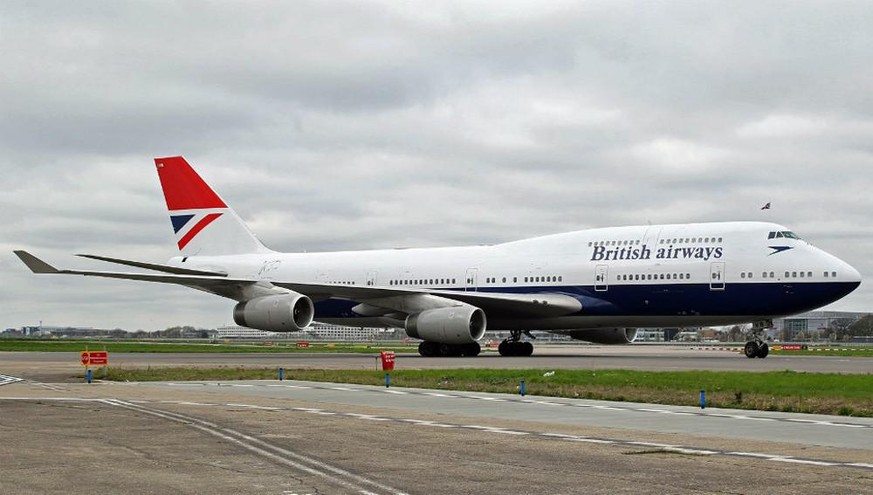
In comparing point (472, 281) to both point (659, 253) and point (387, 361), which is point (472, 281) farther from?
point (387, 361)

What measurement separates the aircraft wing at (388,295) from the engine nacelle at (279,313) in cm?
80

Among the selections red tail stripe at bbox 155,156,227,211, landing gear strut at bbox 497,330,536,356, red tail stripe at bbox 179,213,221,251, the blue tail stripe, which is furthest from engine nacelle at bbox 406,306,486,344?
the blue tail stripe

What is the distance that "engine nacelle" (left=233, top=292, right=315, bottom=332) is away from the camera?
43.8 meters

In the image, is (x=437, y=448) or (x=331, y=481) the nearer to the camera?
(x=331, y=481)

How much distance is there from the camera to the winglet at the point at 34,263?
1586 inches

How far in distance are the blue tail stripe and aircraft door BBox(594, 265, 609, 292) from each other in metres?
23.8

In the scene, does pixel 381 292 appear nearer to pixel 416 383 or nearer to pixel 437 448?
pixel 416 383

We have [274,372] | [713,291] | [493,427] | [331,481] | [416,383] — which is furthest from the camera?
[713,291]

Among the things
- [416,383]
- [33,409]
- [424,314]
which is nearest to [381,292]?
[424,314]

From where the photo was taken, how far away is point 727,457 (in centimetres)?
1245

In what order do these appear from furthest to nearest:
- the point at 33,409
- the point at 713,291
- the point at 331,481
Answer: the point at 713,291 < the point at 33,409 < the point at 331,481

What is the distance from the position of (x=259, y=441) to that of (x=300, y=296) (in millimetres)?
30397

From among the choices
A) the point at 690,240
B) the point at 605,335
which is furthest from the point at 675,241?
the point at 605,335

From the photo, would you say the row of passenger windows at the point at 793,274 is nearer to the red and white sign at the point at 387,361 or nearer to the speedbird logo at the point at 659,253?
the speedbird logo at the point at 659,253
